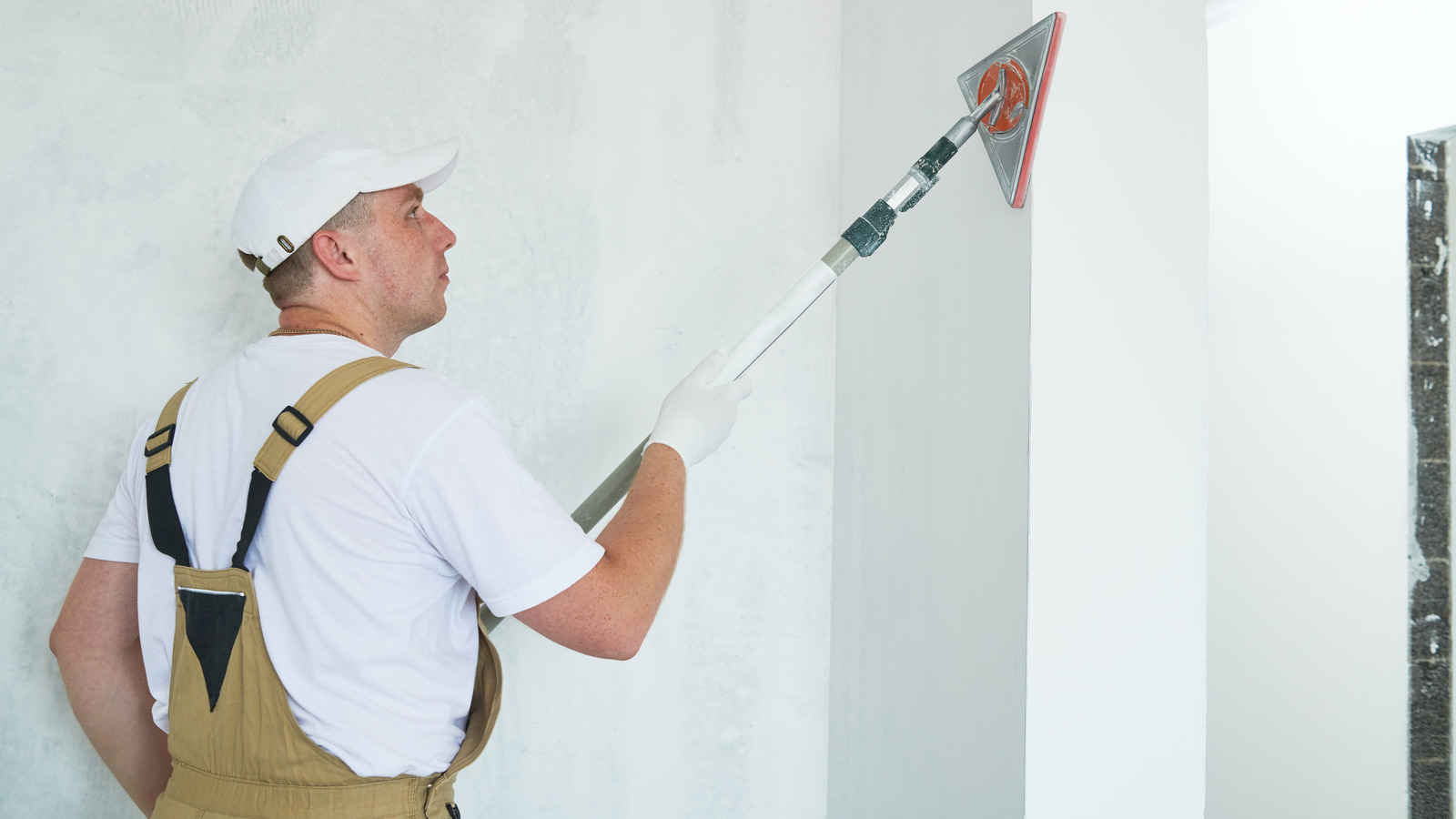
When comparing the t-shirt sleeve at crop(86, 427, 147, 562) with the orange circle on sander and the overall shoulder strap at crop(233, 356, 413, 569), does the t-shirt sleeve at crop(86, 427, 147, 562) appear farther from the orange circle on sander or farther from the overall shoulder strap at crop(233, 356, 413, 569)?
the orange circle on sander

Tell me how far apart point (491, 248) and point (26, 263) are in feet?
1.94

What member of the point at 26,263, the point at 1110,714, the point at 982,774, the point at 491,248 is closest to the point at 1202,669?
the point at 1110,714

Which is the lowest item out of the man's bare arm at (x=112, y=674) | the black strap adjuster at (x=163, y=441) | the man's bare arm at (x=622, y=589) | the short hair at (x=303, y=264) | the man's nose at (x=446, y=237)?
the man's bare arm at (x=112, y=674)

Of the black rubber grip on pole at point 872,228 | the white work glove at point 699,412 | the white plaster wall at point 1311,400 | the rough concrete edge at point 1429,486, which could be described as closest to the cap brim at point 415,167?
the white work glove at point 699,412

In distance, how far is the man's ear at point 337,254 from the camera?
942 mm

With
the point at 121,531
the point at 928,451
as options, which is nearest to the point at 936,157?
the point at 928,451

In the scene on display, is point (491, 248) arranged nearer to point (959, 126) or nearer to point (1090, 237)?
point (959, 126)

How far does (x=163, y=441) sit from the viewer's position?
921 millimetres

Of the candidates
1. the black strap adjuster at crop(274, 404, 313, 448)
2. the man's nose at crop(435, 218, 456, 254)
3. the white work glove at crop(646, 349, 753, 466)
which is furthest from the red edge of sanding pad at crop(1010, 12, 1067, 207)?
the black strap adjuster at crop(274, 404, 313, 448)

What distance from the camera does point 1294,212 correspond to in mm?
2414

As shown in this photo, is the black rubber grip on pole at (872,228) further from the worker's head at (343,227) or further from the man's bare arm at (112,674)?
the man's bare arm at (112,674)

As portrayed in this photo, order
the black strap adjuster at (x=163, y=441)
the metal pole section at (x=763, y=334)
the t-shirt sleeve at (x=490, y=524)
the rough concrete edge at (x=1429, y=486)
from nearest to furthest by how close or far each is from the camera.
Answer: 1. the t-shirt sleeve at (x=490, y=524)
2. the black strap adjuster at (x=163, y=441)
3. the metal pole section at (x=763, y=334)
4. the rough concrete edge at (x=1429, y=486)

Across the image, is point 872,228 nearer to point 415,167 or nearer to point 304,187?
point 415,167

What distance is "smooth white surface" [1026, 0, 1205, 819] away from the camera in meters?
1.10
